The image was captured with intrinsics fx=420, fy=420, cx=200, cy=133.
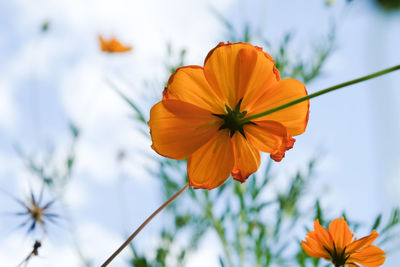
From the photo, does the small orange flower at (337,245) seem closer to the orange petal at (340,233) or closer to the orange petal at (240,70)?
the orange petal at (340,233)

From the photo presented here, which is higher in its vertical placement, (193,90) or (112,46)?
(112,46)

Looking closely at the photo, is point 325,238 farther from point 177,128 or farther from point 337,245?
point 177,128

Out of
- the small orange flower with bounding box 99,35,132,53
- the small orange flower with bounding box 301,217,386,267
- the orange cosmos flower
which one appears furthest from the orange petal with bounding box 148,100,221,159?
the small orange flower with bounding box 99,35,132,53

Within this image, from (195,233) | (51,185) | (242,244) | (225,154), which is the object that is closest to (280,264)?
(242,244)

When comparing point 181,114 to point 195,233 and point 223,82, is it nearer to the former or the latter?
point 223,82

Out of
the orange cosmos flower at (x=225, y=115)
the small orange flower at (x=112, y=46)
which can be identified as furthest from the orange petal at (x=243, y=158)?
the small orange flower at (x=112, y=46)

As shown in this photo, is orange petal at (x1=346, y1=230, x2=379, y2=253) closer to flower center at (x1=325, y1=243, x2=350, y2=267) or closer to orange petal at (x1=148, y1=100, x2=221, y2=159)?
flower center at (x1=325, y1=243, x2=350, y2=267)

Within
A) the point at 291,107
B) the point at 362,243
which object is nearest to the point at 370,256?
the point at 362,243
